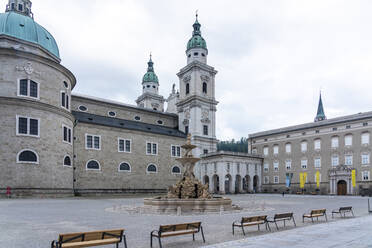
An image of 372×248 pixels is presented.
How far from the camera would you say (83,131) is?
4209 cm

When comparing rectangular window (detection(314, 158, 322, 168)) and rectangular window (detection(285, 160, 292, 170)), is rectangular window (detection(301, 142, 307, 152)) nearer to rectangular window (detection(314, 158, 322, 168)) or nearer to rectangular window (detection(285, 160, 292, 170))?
rectangular window (detection(314, 158, 322, 168))

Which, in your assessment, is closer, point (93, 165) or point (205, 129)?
point (93, 165)

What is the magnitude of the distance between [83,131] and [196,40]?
33.5 meters

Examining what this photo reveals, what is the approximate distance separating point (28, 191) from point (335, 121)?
163 feet

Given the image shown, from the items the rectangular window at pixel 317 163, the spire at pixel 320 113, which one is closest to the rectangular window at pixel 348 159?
the rectangular window at pixel 317 163

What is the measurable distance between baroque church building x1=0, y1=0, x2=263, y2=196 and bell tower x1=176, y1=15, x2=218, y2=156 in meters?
0.22

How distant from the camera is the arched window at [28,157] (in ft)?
102

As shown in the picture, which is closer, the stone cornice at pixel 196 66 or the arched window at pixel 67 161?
the arched window at pixel 67 161

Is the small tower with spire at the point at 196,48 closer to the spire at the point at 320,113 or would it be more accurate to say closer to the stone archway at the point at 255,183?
the stone archway at the point at 255,183

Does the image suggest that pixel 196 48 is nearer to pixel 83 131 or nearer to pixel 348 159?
pixel 83 131

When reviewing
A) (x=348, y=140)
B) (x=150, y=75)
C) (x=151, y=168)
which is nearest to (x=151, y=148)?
(x=151, y=168)

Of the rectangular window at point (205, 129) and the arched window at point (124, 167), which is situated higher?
the rectangular window at point (205, 129)

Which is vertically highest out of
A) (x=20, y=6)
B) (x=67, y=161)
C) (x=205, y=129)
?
(x=20, y=6)

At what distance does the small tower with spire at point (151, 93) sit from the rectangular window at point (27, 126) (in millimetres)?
47691
